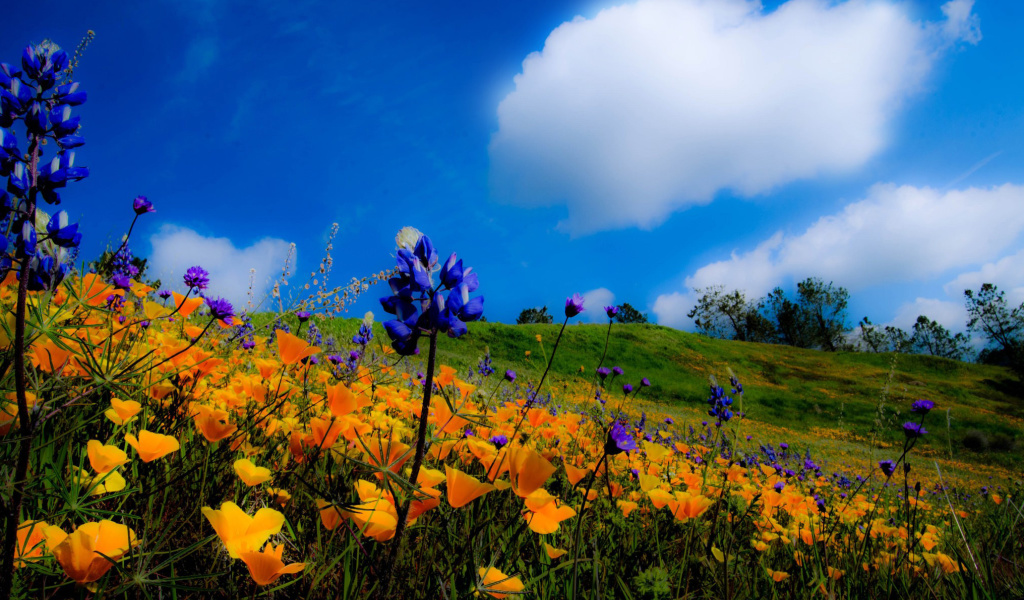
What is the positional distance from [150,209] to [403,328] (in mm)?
2161

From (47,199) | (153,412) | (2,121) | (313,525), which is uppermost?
(2,121)

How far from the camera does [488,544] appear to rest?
1452 millimetres

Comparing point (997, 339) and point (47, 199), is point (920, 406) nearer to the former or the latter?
point (47, 199)

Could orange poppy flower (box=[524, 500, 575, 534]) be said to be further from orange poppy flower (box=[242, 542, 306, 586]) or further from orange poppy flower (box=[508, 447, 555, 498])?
orange poppy flower (box=[242, 542, 306, 586])

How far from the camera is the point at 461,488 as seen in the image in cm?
101

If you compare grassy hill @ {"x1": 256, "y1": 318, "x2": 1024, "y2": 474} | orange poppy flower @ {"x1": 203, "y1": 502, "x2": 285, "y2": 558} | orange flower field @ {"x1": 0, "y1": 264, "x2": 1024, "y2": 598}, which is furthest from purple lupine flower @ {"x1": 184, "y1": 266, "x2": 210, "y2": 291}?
grassy hill @ {"x1": 256, "y1": 318, "x2": 1024, "y2": 474}

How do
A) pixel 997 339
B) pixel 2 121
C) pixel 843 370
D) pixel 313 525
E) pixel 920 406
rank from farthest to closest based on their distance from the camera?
pixel 997 339, pixel 843 370, pixel 920 406, pixel 313 525, pixel 2 121

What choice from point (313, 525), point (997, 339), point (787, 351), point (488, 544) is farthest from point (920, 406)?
point (997, 339)

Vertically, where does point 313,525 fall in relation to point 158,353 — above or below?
below

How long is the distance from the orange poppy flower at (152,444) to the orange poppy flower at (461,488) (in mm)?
630

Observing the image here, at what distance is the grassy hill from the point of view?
2030cm

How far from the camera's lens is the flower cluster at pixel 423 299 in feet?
3.49

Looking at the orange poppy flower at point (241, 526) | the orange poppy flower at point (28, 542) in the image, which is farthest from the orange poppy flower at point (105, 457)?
the orange poppy flower at point (241, 526)

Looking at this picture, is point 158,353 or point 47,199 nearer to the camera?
point 47,199
